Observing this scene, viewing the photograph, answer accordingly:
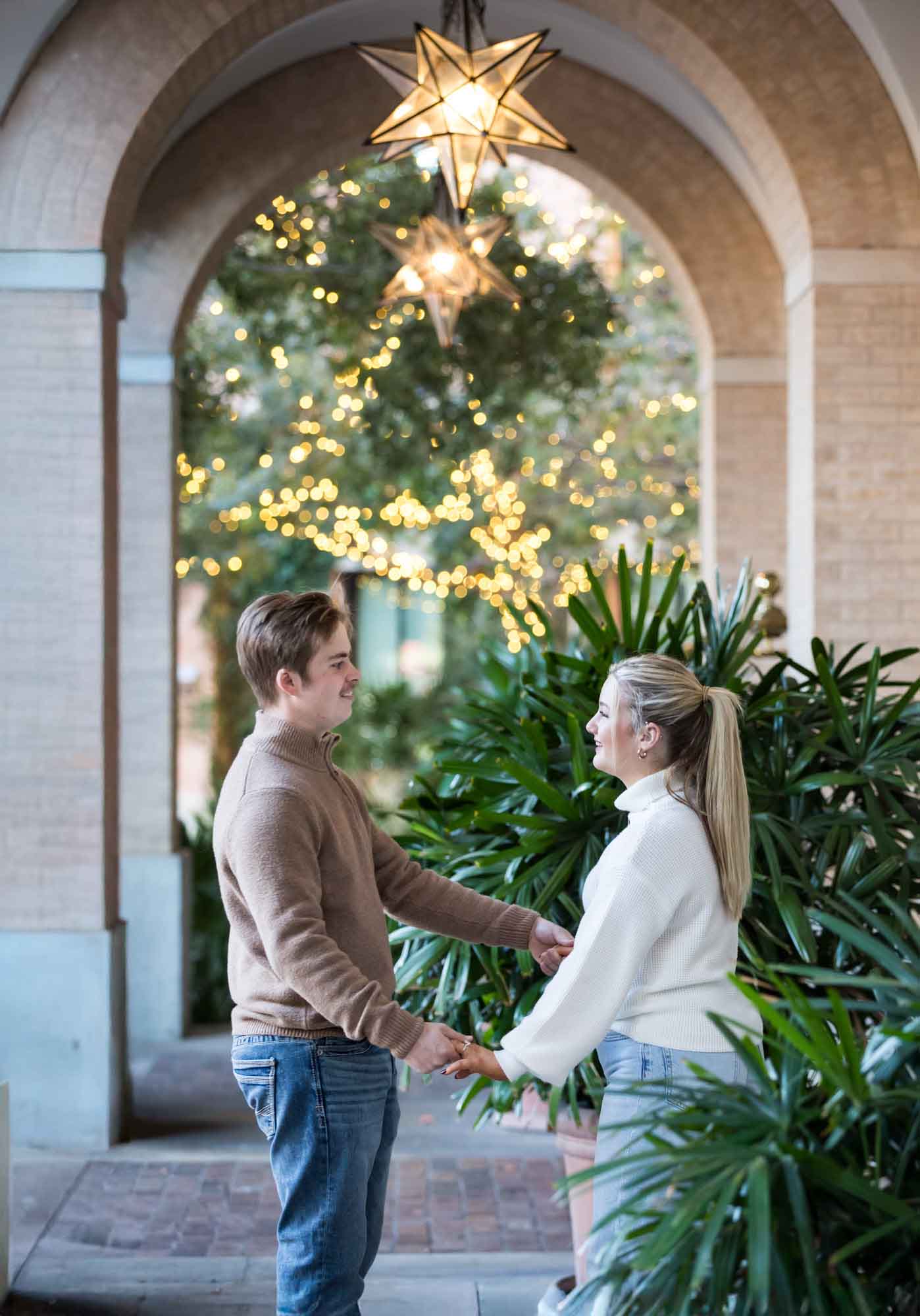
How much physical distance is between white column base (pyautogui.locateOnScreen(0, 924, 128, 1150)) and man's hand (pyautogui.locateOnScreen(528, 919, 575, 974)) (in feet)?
11.6

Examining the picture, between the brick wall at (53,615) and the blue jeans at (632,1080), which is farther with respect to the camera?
the brick wall at (53,615)

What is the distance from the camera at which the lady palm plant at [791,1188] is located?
2193mm

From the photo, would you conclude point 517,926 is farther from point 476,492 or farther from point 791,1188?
point 476,492

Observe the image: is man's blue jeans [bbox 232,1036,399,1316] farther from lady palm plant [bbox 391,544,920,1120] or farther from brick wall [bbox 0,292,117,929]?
brick wall [bbox 0,292,117,929]

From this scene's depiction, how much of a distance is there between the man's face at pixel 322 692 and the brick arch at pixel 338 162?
21.6ft

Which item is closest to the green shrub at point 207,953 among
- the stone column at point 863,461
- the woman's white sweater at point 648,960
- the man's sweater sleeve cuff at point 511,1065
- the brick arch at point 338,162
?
the brick arch at point 338,162

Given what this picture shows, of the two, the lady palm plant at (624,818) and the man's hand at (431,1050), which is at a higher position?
the lady palm plant at (624,818)

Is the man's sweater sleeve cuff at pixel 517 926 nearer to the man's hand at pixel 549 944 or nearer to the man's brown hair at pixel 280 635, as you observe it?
the man's hand at pixel 549 944

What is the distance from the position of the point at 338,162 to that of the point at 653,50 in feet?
10.3

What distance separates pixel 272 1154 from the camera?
3070 mm

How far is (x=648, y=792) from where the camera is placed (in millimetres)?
2975

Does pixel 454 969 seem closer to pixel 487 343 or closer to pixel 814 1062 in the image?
pixel 814 1062

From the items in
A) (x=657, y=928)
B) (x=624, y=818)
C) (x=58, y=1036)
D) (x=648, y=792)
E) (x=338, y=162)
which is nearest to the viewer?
(x=657, y=928)

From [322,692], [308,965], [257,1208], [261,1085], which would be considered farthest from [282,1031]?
[257,1208]
